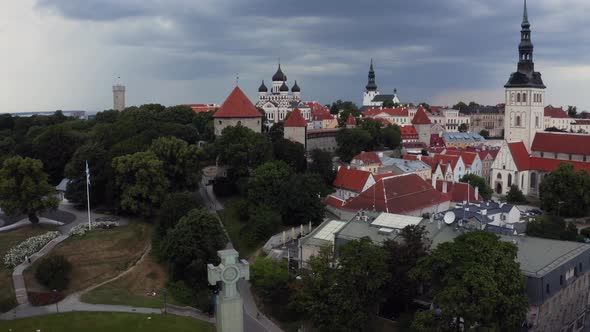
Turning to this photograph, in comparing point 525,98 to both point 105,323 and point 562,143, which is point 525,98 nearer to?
point 562,143

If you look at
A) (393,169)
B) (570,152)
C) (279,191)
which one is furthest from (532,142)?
(279,191)

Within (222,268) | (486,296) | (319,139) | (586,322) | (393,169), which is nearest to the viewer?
(222,268)

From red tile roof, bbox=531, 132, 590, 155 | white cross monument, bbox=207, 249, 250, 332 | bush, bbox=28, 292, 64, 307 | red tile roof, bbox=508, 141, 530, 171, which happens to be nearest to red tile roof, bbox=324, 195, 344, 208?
bush, bbox=28, 292, 64, 307

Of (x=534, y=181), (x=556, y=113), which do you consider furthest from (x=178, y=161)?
(x=556, y=113)

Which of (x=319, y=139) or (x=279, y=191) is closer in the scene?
(x=279, y=191)

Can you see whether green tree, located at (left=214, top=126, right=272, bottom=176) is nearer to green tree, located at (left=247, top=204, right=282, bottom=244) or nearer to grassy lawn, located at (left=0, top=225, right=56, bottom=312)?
green tree, located at (left=247, top=204, right=282, bottom=244)

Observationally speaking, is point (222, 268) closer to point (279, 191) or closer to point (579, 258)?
point (579, 258)
